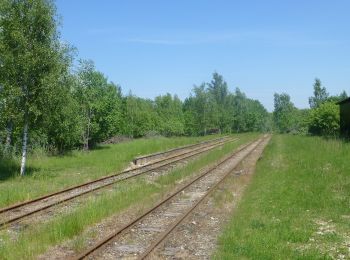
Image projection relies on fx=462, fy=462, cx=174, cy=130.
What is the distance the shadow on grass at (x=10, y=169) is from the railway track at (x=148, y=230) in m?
8.68

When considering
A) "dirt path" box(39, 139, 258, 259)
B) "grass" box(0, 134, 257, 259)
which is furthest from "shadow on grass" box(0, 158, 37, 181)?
"dirt path" box(39, 139, 258, 259)

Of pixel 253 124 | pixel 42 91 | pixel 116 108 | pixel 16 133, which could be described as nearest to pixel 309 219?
pixel 42 91

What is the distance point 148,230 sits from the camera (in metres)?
11.6

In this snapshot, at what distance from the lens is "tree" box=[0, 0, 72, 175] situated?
831 inches

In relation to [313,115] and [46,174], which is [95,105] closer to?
[46,174]

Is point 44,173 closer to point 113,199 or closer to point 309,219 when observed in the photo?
point 113,199

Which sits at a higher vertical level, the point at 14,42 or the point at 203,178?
the point at 14,42

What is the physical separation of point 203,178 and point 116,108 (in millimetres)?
25181

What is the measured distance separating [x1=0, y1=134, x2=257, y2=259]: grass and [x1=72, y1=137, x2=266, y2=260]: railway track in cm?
63

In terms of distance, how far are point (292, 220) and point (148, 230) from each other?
3.85m

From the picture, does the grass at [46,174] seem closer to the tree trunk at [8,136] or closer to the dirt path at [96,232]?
the tree trunk at [8,136]

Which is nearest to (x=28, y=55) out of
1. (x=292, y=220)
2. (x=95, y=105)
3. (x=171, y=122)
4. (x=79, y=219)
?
(x=79, y=219)

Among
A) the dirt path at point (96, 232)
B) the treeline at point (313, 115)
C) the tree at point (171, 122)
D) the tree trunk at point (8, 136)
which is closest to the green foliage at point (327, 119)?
the treeline at point (313, 115)

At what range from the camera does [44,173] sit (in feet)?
76.5
